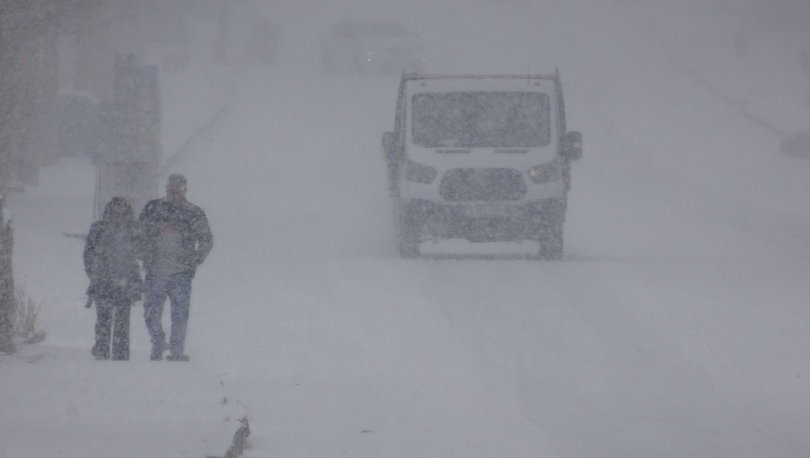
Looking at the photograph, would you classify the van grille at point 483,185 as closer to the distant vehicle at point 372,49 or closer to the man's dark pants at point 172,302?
the man's dark pants at point 172,302

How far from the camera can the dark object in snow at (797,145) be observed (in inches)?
1388

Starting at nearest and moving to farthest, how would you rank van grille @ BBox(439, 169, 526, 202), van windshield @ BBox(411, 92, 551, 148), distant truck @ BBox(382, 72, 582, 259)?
distant truck @ BBox(382, 72, 582, 259), van grille @ BBox(439, 169, 526, 202), van windshield @ BBox(411, 92, 551, 148)

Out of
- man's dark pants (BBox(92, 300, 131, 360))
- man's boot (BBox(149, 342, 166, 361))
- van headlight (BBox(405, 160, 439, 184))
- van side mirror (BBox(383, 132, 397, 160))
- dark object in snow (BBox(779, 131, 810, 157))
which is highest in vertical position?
van side mirror (BBox(383, 132, 397, 160))

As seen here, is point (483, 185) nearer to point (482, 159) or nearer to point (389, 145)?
point (482, 159)

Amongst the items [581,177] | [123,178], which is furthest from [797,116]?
[123,178]

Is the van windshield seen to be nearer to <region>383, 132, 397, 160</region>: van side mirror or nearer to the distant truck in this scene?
the distant truck

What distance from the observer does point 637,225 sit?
26.0m

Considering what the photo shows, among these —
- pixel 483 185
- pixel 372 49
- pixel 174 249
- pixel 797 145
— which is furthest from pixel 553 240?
pixel 372 49

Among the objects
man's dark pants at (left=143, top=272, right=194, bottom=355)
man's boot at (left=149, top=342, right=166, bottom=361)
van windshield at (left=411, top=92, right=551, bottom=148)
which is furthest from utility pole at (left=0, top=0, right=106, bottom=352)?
van windshield at (left=411, top=92, right=551, bottom=148)

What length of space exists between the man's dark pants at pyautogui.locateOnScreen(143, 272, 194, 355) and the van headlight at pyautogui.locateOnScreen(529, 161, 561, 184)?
8.39 metres

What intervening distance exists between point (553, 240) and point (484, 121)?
1.88 metres

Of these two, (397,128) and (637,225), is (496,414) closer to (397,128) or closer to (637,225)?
(397,128)

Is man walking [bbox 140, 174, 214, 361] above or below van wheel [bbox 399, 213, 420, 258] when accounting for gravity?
above

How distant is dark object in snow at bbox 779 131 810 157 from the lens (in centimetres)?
3525
